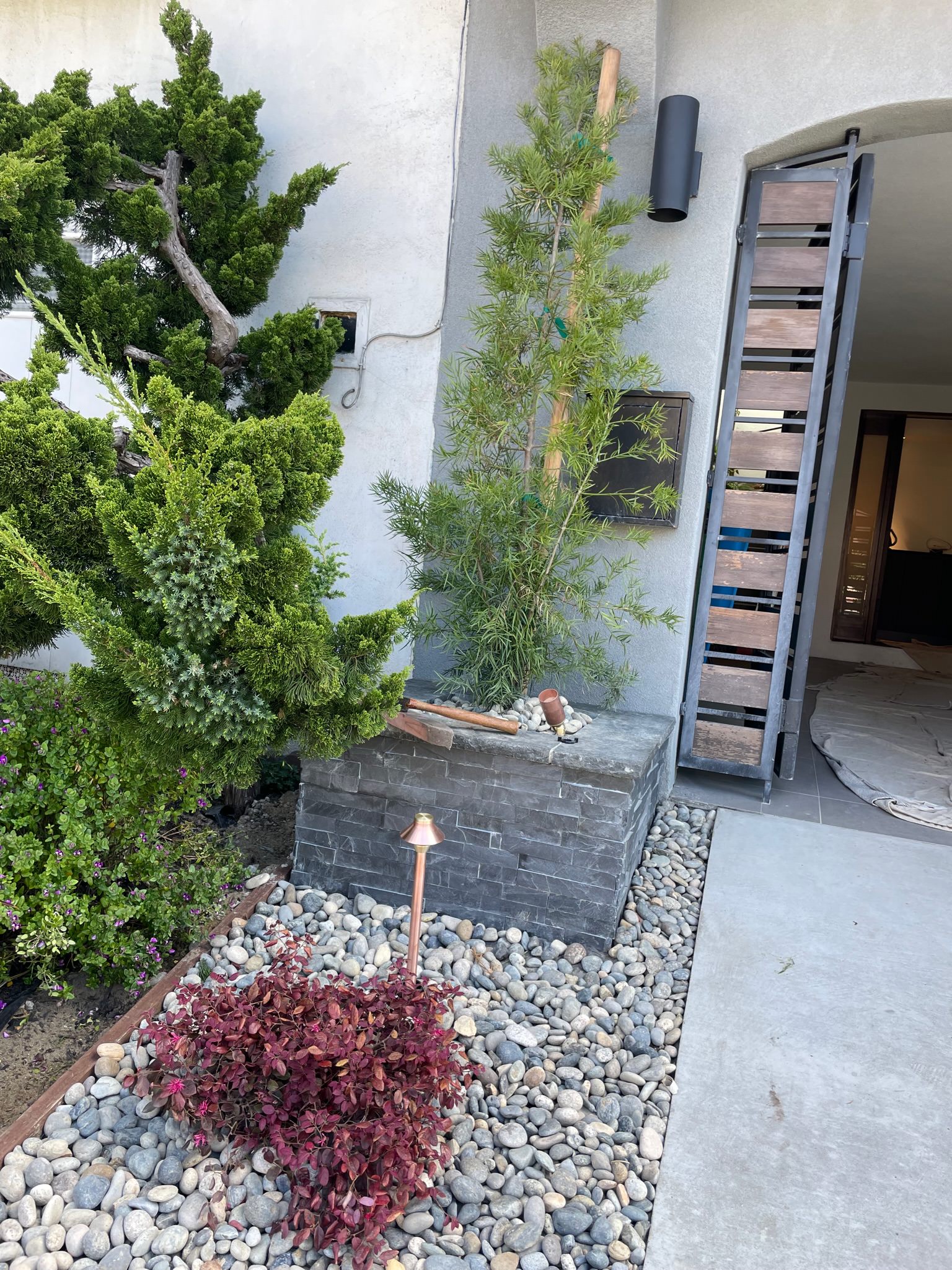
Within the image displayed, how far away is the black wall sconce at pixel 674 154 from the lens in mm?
3201

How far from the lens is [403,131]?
11.7ft

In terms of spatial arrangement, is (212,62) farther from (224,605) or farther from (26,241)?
(224,605)

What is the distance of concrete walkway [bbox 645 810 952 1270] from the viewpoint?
1608mm

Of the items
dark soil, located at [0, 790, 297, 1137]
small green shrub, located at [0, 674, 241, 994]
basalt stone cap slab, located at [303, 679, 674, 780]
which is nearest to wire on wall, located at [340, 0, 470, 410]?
basalt stone cap slab, located at [303, 679, 674, 780]

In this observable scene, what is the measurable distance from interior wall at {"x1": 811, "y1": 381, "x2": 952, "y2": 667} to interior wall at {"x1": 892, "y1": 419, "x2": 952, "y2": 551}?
1643 mm

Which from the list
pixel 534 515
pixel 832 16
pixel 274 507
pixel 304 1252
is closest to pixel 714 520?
pixel 534 515

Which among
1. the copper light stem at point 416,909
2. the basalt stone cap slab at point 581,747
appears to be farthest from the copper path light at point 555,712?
the copper light stem at point 416,909

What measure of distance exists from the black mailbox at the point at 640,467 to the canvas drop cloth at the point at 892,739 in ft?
5.43

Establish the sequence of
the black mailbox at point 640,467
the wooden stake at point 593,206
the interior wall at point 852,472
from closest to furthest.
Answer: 1. the wooden stake at point 593,206
2. the black mailbox at point 640,467
3. the interior wall at point 852,472

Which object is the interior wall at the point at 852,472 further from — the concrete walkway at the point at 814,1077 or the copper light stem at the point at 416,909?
the copper light stem at the point at 416,909

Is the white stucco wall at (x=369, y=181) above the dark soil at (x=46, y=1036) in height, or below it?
above

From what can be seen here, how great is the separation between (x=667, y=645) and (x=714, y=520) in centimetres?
57

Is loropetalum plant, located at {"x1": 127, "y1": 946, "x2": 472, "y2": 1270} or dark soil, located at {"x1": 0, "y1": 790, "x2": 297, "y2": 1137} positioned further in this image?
dark soil, located at {"x1": 0, "y1": 790, "x2": 297, "y2": 1137}

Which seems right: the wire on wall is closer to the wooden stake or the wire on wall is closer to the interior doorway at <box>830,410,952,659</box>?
the wooden stake
